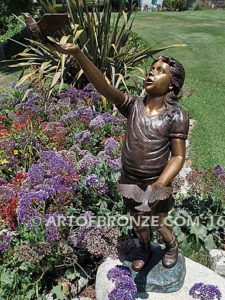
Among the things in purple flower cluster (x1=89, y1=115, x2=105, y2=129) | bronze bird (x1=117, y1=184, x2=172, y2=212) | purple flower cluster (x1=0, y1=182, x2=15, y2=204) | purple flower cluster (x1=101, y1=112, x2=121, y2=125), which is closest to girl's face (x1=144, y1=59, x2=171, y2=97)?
bronze bird (x1=117, y1=184, x2=172, y2=212)

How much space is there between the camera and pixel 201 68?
11594 millimetres

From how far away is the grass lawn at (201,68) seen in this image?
6.51 metres

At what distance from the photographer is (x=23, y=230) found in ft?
11.6

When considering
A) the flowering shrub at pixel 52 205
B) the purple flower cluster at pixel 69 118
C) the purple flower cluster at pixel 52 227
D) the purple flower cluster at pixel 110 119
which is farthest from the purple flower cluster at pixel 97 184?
the purple flower cluster at pixel 69 118

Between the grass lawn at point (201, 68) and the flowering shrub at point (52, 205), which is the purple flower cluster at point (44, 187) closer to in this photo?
the flowering shrub at point (52, 205)

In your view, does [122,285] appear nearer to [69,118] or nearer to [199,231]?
[199,231]

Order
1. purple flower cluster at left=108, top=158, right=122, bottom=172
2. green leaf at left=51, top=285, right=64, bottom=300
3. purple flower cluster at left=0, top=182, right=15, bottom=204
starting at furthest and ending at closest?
purple flower cluster at left=108, top=158, right=122, bottom=172
purple flower cluster at left=0, top=182, right=15, bottom=204
green leaf at left=51, top=285, right=64, bottom=300

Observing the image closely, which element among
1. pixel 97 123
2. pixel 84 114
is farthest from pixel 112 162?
pixel 84 114

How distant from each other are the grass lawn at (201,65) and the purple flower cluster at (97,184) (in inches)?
83.0

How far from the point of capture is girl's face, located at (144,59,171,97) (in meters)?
2.68

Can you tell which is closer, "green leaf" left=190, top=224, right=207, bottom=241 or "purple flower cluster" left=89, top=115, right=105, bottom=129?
"green leaf" left=190, top=224, right=207, bottom=241

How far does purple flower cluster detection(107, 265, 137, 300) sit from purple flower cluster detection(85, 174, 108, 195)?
40.7 inches

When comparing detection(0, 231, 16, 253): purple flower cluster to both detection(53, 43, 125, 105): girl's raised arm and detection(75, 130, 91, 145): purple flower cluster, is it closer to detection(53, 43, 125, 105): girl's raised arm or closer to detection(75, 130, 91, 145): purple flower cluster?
detection(53, 43, 125, 105): girl's raised arm

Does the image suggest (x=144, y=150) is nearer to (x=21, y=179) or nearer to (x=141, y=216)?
(x=141, y=216)
